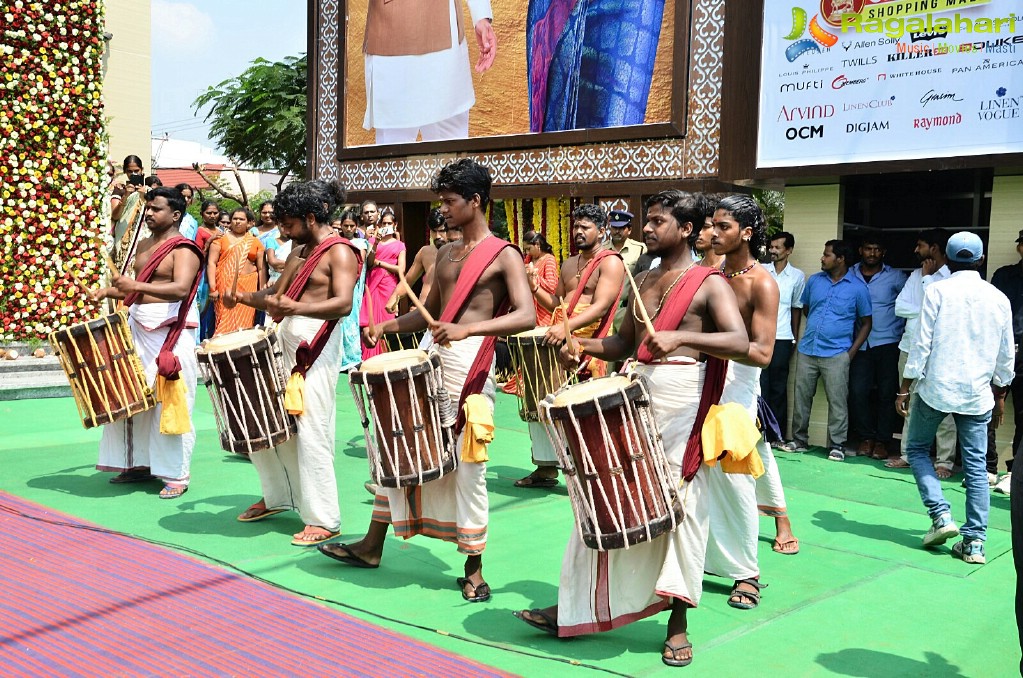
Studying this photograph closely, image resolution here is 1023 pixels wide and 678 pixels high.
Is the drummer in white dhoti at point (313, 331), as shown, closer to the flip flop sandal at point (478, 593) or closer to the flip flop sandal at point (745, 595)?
the flip flop sandal at point (478, 593)

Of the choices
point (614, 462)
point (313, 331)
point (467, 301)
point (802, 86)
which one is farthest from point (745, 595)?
point (802, 86)

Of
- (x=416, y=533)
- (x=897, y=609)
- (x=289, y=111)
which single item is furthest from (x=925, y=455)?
(x=289, y=111)

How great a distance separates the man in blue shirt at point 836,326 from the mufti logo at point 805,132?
3.08 feet

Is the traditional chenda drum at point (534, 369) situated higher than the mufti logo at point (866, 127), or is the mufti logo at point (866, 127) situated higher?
the mufti logo at point (866, 127)

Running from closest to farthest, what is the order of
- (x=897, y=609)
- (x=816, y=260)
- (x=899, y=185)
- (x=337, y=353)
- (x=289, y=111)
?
(x=897, y=609) → (x=337, y=353) → (x=816, y=260) → (x=899, y=185) → (x=289, y=111)

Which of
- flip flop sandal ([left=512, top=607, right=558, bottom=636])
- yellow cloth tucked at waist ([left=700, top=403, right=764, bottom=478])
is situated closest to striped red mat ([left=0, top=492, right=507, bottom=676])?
flip flop sandal ([left=512, top=607, right=558, bottom=636])

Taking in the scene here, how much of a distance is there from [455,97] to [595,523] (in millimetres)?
9477

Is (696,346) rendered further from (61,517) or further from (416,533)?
(61,517)

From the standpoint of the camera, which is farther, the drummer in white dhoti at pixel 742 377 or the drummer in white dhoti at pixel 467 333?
the drummer in white dhoti at pixel 742 377

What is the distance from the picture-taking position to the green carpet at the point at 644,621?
4.14m

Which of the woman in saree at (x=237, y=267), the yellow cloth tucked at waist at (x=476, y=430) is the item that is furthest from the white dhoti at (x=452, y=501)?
the woman in saree at (x=237, y=267)

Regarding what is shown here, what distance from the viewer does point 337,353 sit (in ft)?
18.6

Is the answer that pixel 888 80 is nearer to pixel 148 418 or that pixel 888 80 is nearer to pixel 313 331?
pixel 313 331

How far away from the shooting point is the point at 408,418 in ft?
15.2
